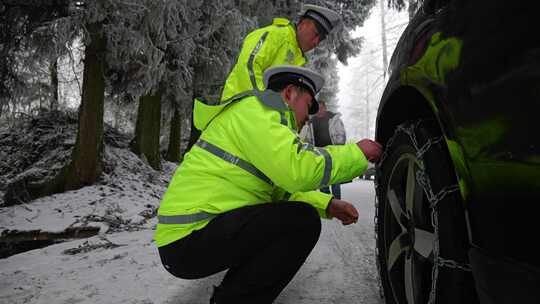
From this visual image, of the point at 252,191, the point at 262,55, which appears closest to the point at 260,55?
the point at 262,55

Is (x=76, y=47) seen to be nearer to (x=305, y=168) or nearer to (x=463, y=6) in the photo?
(x=305, y=168)

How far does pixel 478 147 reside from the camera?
94 cm

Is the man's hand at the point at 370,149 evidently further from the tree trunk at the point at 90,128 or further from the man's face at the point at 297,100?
the tree trunk at the point at 90,128

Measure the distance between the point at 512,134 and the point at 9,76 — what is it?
659 centimetres

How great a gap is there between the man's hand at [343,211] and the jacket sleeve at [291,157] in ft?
1.67

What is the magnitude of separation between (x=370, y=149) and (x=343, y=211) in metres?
0.58

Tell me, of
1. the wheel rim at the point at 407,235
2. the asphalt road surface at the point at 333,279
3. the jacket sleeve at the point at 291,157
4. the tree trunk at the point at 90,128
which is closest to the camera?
the wheel rim at the point at 407,235

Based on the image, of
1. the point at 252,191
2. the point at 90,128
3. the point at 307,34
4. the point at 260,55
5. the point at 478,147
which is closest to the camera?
the point at 478,147

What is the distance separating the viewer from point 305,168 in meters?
1.57

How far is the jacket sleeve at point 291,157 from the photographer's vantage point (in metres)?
1.58

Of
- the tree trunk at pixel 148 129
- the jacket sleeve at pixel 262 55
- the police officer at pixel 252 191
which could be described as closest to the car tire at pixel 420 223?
the police officer at pixel 252 191

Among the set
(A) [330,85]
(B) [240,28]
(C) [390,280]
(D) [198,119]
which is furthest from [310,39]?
(A) [330,85]

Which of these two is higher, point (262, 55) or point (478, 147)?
point (262, 55)

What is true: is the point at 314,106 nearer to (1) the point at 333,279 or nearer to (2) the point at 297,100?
(2) the point at 297,100
